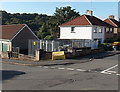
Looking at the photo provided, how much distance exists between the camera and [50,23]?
6394cm

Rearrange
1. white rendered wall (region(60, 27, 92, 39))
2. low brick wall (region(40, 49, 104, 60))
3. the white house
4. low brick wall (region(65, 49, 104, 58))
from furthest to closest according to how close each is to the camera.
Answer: white rendered wall (region(60, 27, 92, 39)) → the white house → low brick wall (region(65, 49, 104, 58)) → low brick wall (region(40, 49, 104, 60))

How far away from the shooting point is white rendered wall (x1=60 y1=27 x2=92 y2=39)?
38875 millimetres

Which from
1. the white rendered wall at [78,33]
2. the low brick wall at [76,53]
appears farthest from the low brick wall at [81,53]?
the white rendered wall at [78,33]

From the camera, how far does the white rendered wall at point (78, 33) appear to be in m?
38.9

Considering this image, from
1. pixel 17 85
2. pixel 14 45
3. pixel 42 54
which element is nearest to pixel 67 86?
pixel 17 85

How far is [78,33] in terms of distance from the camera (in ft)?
131

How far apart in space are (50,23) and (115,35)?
2000 cm

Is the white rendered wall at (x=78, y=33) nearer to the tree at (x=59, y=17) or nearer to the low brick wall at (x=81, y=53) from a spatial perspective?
the low brick wall at (x=81, y=53)

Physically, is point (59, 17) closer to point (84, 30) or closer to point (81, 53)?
point (84, 30)

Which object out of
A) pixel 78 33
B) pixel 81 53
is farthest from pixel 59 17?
pixel 81 53

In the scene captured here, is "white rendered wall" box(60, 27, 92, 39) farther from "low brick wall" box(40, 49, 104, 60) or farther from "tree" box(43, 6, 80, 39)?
"tree" box(43, 6, 80, 39)

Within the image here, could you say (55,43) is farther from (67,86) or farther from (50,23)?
(50,23)

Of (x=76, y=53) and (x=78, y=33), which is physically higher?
(x=78, y=33)

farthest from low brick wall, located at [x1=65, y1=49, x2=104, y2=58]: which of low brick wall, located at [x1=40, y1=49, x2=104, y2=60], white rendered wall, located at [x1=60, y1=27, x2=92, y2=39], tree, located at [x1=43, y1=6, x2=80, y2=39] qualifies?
tree, located at [x1=43, y1=6, x2=80, y2=39]
